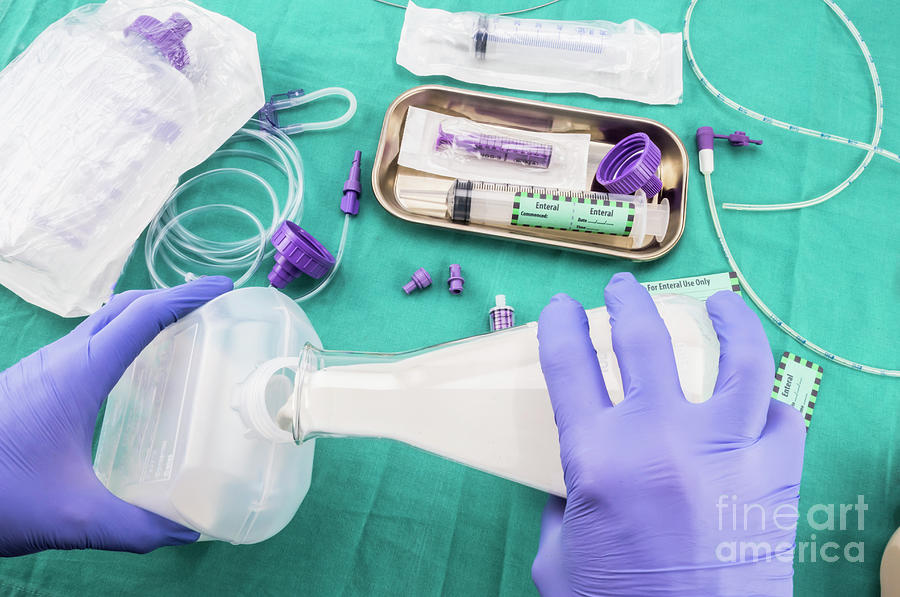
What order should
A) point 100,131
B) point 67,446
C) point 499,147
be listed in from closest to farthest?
point 67,446 < point 100,131 < point 499,147

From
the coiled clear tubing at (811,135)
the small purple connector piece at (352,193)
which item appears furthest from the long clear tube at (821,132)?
the small purple connector piece at (352,193)

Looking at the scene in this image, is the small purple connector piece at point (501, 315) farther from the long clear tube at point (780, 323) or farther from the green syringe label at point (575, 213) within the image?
the long clear tube at point (780, 323)

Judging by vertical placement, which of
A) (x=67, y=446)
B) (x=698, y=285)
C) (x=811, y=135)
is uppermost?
(x=811, y=135)

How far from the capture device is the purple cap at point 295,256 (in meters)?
1.03

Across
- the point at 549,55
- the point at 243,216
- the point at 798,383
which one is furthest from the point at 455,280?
the point at 798,383

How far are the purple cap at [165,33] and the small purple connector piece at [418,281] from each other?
65cm

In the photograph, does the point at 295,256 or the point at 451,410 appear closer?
the point at 451,410

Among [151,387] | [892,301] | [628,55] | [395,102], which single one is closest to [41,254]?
[151,387]

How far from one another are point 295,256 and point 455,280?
0.32 metres

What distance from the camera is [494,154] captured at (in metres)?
1.22

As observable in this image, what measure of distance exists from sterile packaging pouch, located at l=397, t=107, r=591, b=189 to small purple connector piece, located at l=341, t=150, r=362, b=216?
11cm

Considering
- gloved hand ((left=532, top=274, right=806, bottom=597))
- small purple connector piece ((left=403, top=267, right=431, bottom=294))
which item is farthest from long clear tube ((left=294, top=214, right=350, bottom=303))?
gloved hand ((left=532, top=274, right=806, bottom=597))

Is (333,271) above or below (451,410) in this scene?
below

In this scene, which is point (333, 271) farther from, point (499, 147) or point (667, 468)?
point (667, 468)
